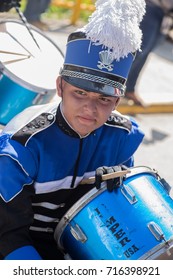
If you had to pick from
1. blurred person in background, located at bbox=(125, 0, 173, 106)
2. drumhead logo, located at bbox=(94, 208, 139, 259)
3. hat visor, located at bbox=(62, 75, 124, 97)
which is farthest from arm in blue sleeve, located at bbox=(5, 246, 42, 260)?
blurred person in background, located at bbox=(125, 0, 173, 106)

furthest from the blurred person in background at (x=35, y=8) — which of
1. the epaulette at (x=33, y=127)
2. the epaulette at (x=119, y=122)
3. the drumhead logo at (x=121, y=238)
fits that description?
the drumhead logo at (x=121, y=238)

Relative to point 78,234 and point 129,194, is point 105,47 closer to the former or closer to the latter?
point 129,194

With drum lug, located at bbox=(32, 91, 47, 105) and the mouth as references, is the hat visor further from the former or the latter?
drum lug, located at bbox=(32, 91, 47, 105)

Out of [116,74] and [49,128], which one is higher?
[116,74]

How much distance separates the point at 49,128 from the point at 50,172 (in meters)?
0.17

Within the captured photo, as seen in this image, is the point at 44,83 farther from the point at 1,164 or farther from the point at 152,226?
the point at 152,226

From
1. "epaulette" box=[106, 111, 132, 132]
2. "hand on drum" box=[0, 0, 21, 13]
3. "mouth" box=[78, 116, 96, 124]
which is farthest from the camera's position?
"hand on drum" box=[0, 0, 21, 13]

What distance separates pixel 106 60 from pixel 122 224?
0.60 metres

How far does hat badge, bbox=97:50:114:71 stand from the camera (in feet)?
7.44

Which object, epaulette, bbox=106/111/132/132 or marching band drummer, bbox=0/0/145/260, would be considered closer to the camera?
marching band drummer, bbox=0/0/145/260
